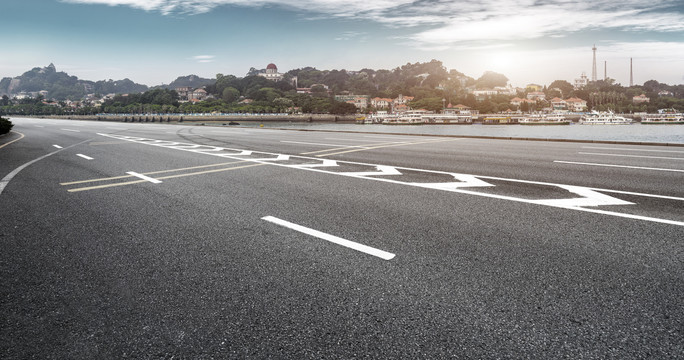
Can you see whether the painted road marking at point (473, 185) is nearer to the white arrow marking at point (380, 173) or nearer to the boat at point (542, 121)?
the white arrow marking at point (380, 173)

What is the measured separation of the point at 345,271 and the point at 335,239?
0.88 meters

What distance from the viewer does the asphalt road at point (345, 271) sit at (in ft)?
8.13

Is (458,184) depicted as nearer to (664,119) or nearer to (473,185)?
(473,185)

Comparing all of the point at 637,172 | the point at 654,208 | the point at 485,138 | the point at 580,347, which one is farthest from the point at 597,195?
the point at 485,138

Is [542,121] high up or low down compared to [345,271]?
up

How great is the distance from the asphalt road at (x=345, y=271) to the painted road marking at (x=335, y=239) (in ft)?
0.07

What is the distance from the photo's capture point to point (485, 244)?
4.12 m

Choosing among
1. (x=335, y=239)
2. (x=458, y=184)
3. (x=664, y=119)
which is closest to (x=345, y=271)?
(x=335, y=239)

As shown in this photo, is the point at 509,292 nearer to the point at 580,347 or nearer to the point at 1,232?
the point at 580,347

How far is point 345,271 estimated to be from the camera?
3.48 meters

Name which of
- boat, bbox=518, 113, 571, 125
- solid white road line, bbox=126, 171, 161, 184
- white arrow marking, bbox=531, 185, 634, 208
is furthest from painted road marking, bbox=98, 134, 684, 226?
boat, bbox=518, 113, 571, 125

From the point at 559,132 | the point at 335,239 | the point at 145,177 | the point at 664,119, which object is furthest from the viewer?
the point at 664,119

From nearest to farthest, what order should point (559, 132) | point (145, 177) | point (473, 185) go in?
point (473, 185)
point (145, 177)
point (559, 132)

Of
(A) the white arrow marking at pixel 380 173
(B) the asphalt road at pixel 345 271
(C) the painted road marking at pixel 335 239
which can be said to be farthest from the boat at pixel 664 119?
(C) the painted road marking at pixel 335 239
